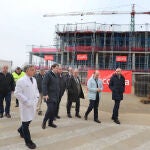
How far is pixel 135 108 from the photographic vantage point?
1681 cm

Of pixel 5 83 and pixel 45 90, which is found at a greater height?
pixel 5 83

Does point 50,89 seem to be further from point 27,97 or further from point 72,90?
point 72,90

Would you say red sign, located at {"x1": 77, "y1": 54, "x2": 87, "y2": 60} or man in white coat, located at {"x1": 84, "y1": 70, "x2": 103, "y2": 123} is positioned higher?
red sign, located at {"x1": 77, "y1": 54, "x2": 87, "y2": 60}

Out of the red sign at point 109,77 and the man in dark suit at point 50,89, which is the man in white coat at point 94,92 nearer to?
the man in dark suit at point 50,89

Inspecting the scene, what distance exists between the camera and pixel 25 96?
7703mm

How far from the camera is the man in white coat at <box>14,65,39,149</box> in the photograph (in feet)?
25.2

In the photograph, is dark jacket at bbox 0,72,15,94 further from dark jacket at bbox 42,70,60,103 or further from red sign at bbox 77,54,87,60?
red sign at bbox 77,54,87,60

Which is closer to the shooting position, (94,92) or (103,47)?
(94,92)

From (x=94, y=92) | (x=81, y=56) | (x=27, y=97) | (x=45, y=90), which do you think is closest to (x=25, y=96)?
(x=27, y=97)

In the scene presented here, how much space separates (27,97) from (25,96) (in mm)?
50

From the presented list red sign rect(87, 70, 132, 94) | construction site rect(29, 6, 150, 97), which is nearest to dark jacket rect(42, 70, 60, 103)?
red sign rect(87, 70, 132, 94)

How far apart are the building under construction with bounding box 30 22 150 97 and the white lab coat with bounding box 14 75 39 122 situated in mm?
55115

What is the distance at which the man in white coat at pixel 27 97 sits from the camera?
767 cm

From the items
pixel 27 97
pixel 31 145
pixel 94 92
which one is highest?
pixel 27 97
